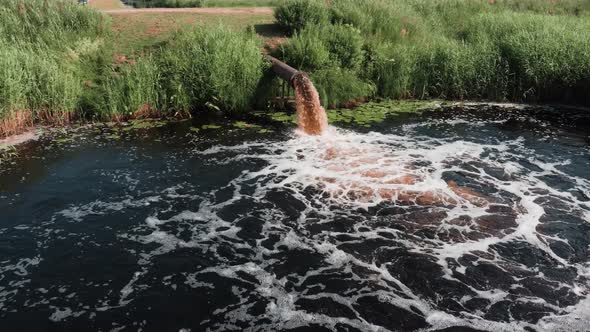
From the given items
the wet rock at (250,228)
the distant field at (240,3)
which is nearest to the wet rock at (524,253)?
the wet rock at (250,228)

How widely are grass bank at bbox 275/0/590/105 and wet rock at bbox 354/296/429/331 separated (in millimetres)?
9260

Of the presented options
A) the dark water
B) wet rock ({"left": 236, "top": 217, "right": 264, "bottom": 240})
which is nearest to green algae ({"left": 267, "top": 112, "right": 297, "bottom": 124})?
the dark water

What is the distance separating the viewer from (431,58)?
631 inches

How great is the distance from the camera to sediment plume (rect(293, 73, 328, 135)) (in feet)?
42.4

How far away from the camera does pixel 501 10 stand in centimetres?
2270

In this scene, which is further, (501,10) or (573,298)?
(501,10)

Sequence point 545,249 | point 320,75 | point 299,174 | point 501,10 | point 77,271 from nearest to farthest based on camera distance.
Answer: point 77,271 < point 545,249 < point 299,174 < point 320,75 < point 501,10

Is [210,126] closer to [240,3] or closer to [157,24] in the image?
[157,24]

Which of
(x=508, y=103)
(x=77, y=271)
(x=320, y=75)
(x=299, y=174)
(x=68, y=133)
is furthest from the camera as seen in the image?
(x=508, y=103)

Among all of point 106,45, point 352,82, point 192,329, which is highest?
point 106,45

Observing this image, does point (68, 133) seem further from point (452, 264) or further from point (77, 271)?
point (452, 264)

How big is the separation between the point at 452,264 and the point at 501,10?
63.8 feet

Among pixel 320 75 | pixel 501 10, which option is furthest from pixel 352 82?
pixel 501 10

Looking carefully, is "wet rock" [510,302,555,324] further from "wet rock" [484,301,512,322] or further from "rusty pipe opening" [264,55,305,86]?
"rusty pipe opening" [264,55,305,86]
